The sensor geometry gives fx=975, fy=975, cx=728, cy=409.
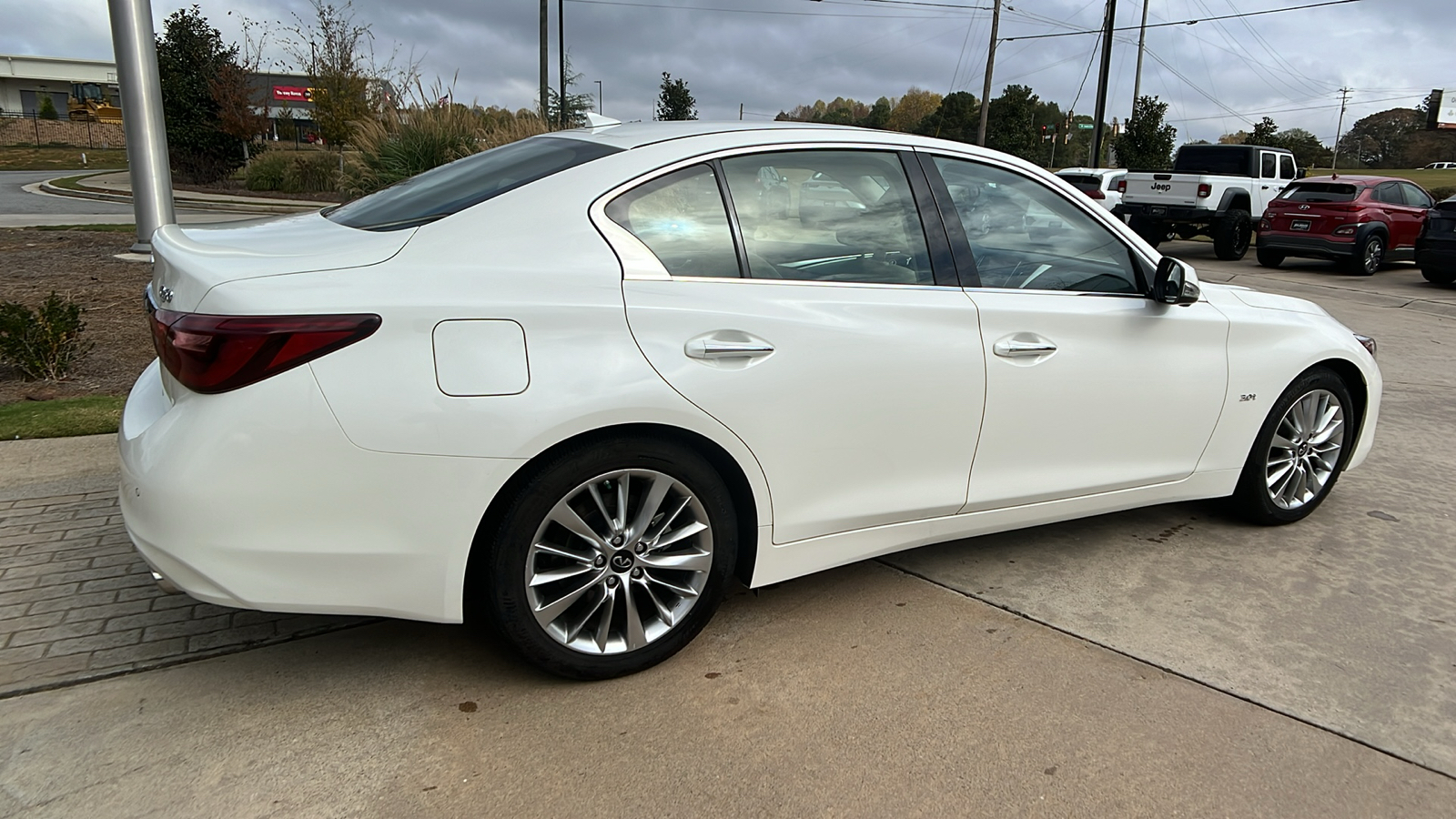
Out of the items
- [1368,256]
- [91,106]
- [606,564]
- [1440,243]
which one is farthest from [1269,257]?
[91,106]

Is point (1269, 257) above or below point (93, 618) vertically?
above

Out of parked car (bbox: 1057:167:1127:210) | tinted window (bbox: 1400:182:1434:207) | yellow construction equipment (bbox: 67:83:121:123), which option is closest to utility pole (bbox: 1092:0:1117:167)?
parked car (bbox: 1057:167:1127:210)

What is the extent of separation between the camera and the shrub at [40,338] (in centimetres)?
553

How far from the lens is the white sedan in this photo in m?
2.44

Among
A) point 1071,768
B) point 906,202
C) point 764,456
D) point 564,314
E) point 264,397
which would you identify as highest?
point 906,202

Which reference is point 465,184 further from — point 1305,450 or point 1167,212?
point 1167,212

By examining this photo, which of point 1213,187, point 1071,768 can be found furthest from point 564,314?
point 1213,187

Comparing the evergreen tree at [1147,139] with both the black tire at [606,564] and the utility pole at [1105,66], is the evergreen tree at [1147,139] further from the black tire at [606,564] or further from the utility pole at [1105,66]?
the black tire at [606,564]

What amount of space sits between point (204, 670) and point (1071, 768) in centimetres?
250

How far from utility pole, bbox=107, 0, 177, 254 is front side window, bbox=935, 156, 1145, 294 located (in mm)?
7730

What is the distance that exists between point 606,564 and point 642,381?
550 millimetres

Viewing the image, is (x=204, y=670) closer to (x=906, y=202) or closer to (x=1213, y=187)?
(x=906, y=202)

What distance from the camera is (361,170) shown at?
12.1 metres

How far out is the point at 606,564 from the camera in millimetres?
2807
